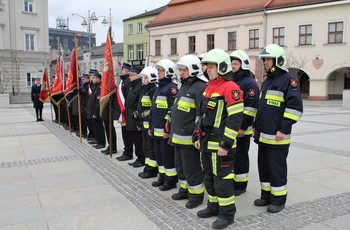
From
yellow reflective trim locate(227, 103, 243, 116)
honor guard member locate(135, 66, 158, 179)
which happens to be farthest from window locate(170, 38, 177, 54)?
yellow reflective trim locate(227, 103, 243, 116)

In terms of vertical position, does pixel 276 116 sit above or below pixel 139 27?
below

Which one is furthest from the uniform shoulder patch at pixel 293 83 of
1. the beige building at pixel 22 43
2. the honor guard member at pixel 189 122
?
the beige building at pixel 22 43

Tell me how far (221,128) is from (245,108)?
3.66 ft

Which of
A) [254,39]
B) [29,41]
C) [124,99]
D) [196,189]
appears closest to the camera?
[196,189]

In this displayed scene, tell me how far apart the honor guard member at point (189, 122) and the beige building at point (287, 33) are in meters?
29.7

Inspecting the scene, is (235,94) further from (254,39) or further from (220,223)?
(254,39)

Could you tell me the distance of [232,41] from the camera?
38719 mm

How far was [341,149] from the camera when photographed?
9.15m

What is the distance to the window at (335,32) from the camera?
1236 inches

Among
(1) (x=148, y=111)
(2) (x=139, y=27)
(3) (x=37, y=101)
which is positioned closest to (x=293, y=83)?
(1) (x=148, y=111)

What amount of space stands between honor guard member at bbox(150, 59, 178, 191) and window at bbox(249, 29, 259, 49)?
3222 cm

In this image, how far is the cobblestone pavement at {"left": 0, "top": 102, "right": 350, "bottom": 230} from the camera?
4629mm

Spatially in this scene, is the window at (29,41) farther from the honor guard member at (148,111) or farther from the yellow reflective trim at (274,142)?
the yellow reflective trim at (274,142)

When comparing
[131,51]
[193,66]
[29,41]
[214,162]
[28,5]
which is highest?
[28,5]
